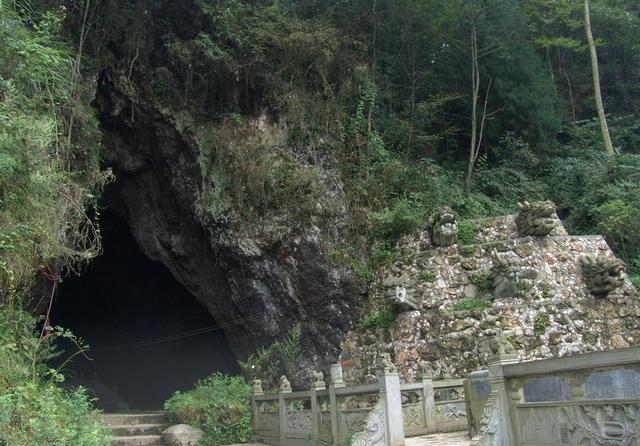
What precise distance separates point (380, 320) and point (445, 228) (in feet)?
7.44

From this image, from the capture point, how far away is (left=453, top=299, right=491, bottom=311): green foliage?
1107cm

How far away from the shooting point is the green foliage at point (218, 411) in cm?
1044

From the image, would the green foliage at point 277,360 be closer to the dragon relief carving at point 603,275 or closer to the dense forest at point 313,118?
the dense forest at point 313,118

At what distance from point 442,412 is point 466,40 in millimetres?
11959

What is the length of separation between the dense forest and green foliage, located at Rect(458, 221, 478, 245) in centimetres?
82

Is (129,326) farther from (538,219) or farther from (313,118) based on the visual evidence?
(538,219)

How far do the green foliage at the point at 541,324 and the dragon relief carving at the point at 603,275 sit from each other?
130 centimetres

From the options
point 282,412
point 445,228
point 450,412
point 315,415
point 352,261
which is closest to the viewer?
point 315,415

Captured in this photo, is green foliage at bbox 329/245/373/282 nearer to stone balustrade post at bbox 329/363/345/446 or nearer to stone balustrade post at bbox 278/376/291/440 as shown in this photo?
stone balustrade post at bbox 278/376/291/440

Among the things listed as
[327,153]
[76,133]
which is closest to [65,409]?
[76,133]

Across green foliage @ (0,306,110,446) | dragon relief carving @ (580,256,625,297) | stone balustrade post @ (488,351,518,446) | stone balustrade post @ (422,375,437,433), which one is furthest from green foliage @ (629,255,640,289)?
green foliage @ (0,306,110,446)

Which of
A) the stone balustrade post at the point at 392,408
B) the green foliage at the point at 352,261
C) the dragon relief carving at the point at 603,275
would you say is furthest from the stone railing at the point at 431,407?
the dragon relief carving at the point at 603,275

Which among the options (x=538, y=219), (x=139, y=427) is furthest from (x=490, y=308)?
(x=139, y=427)

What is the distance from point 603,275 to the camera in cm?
1140
